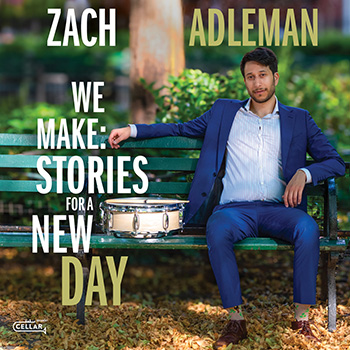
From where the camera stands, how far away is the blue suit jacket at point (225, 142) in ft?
13.4

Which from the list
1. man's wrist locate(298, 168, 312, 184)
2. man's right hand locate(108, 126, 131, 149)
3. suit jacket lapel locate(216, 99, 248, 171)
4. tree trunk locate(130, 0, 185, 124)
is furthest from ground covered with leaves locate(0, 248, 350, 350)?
tree trunk locate(130, 0, 185, 124)

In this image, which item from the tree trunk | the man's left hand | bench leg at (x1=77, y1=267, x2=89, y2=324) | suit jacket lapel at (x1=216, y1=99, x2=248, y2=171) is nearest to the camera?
the man's left hand

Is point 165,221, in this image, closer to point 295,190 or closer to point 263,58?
point 295,190

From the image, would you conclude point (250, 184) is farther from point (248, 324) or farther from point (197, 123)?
point (248, 324)

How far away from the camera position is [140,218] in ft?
12.5

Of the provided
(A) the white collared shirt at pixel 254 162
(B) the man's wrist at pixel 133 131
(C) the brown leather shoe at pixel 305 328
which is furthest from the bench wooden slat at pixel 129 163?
(C) the brown leather shoe at pixel 305 328

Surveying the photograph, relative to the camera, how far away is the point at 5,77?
25.2 m

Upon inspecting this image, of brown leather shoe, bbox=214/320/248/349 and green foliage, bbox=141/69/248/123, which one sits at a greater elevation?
green foliage, bbox=141/69/248/123

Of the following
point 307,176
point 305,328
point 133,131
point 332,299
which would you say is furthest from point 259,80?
point 305,328

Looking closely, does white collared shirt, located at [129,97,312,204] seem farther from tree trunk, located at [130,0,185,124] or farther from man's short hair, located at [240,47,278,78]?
tree trunk, located at [130,0,185,124]

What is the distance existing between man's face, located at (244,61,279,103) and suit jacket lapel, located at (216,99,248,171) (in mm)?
191

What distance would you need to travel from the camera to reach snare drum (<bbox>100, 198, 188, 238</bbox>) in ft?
12.5

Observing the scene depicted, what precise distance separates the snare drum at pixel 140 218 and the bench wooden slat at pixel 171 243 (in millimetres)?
48

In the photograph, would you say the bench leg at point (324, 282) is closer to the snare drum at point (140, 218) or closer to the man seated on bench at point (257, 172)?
the man seated on bench at point (257, 172)
